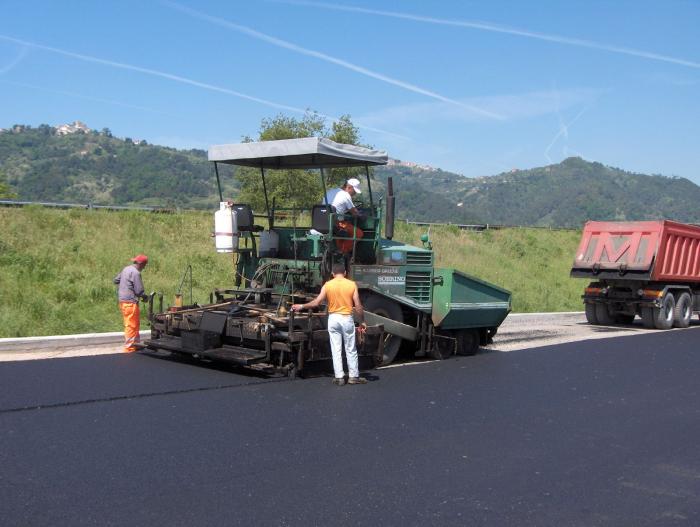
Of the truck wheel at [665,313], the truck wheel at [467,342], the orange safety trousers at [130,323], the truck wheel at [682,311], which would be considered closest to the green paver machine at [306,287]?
the truck wheel at [467,342]

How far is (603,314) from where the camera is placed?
1658 cm

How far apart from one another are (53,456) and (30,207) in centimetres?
1455

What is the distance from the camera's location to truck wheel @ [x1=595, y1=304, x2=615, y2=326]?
54.3 feet

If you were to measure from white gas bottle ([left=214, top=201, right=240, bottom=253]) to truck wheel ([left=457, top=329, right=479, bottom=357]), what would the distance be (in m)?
3.49

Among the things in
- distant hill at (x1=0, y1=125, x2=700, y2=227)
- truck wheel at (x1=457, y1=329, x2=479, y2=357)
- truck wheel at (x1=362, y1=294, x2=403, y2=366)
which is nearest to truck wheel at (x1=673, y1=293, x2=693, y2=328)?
truck wheel at (x1=457, y1=329, x2=479, y2=357)

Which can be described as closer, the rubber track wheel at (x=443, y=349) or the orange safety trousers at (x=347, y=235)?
the orange safety trousers at (x=347, y=235)

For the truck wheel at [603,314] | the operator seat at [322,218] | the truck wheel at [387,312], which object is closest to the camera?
the operator seat at [322,218]

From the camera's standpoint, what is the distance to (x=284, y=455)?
17.5 feet

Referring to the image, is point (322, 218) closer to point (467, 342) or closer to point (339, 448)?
point (467, 342)

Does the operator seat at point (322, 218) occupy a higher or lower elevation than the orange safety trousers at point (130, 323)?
higher

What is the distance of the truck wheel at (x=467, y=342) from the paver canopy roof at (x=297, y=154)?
2917 millimetres

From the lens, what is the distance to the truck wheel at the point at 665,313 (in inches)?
624

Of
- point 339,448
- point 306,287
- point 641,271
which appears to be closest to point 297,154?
point 306,287

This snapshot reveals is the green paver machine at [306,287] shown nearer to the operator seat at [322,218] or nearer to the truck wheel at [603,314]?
the operator seat at [322,218]
